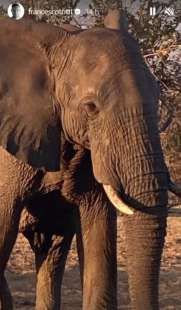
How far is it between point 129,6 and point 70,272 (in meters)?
4.18

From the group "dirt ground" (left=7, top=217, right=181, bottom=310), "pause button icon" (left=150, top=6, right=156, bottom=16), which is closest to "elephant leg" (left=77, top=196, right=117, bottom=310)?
"dirt ground" (left=7, top=217, right=181, bottom=310)

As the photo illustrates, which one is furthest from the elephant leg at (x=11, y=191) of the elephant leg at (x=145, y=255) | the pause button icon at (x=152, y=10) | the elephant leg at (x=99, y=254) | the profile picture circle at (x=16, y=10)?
the pause button icon at (x=152, y=10)

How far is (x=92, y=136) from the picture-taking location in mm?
4660

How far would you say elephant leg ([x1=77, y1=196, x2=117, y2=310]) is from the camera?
536cm

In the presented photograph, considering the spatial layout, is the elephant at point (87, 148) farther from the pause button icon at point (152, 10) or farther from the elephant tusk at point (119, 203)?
the pause button icon at point (152, 10)

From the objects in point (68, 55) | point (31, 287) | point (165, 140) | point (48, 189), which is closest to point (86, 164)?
point (48, 189)

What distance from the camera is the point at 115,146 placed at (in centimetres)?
455

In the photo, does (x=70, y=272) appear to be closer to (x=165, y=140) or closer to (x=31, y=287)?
(x=31, y=287)

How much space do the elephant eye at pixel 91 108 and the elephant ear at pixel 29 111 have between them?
0.87 feet

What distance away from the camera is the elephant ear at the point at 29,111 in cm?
491

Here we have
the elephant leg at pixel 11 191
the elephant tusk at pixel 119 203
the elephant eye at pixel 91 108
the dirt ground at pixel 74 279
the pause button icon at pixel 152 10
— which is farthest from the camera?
the pause button icon at pixel 152 10

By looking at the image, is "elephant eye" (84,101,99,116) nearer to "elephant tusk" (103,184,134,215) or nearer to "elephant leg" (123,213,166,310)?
"elephant tusk" (103,184,134,215)

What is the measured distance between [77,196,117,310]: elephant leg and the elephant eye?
0.77 metres

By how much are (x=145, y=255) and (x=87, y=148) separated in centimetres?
61
